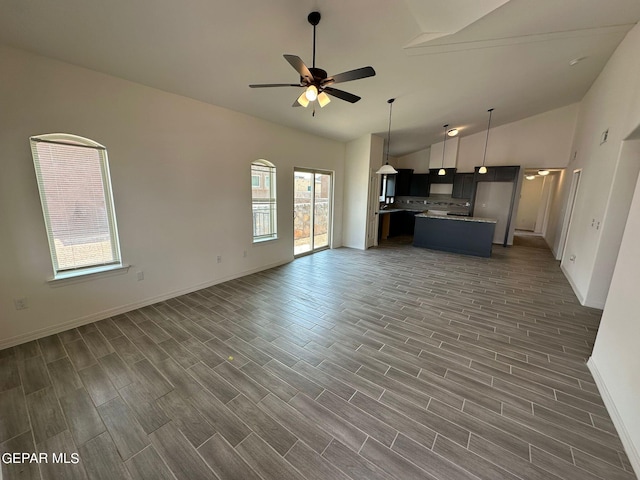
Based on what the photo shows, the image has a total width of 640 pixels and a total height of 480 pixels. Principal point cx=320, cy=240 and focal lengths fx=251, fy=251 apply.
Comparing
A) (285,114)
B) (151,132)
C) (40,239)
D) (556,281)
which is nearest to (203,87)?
(151,132)

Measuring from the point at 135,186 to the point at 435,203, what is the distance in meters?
8.60

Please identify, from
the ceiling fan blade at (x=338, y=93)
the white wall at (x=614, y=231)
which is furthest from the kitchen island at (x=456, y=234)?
the ceiling fan blade at (x=338, y=93)

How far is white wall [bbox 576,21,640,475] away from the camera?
176 cm

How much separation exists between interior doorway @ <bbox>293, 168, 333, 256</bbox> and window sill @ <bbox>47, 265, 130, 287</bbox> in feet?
10.9

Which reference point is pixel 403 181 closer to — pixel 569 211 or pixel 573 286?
pixel 569 211

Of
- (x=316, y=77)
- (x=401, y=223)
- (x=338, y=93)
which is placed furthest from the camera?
(x=401, y=223)

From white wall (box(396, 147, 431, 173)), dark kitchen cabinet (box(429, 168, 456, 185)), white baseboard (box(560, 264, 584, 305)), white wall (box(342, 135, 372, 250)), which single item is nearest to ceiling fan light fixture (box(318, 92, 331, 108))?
white wall (box(342, 135, 372, 250))

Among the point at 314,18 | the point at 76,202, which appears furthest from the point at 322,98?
the point at 76,202

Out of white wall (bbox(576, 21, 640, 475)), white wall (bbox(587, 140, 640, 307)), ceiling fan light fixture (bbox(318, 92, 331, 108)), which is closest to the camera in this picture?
white wall (bbox(576, 21, 640, 475))

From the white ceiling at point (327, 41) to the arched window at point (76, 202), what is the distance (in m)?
0.87

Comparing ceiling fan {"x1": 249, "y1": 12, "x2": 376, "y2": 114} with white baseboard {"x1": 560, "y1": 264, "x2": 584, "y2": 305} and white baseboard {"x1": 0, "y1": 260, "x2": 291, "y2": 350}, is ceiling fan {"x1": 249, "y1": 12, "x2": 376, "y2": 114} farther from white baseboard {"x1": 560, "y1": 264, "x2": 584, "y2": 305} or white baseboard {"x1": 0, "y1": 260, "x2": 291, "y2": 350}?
white baseboard {"x1": 560, "y1": 264, "x2": 584, "y2": 305}

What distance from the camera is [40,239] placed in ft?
8.53

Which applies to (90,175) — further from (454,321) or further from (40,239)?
(454,321)

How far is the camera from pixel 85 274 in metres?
2.90
